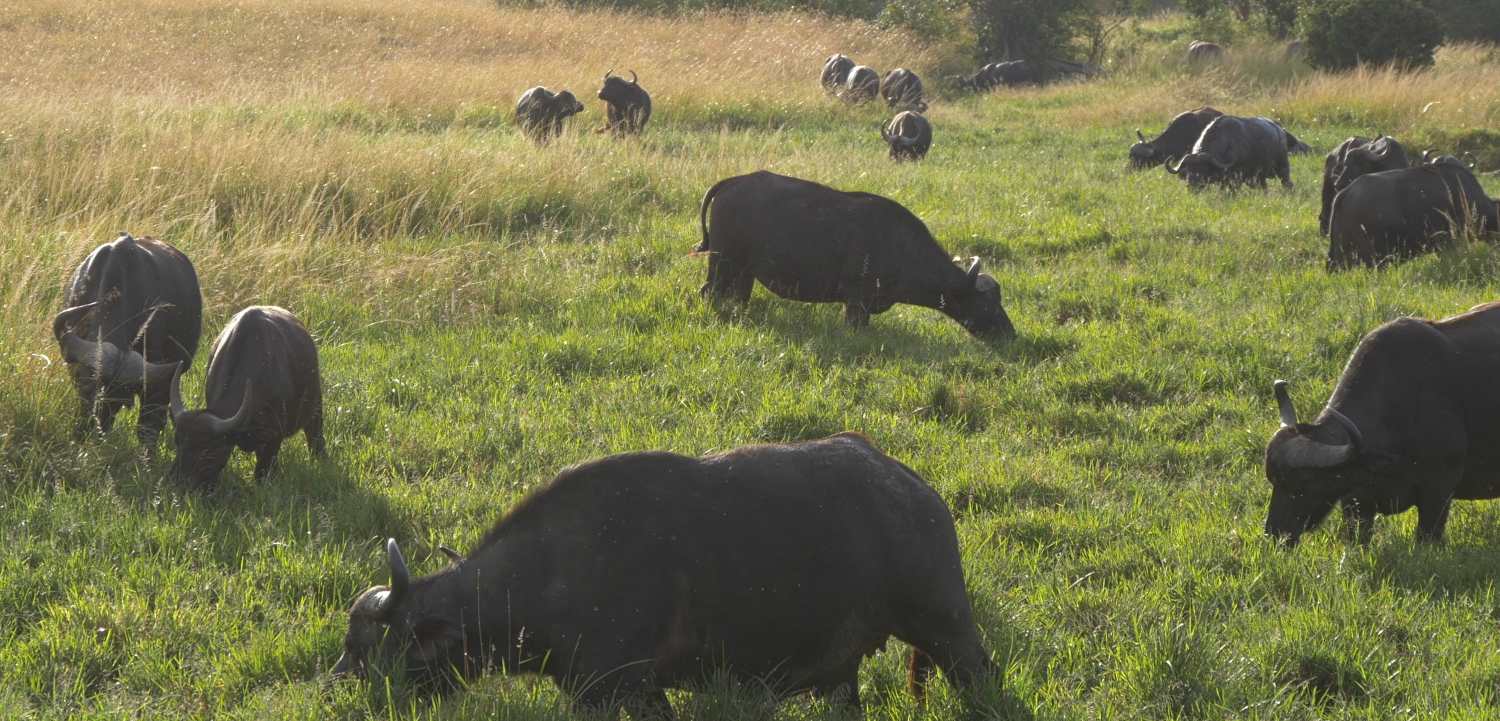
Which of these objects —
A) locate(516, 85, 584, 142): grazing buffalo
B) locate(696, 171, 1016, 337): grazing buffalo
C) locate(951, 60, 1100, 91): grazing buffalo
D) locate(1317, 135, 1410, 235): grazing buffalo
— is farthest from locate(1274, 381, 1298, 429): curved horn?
locate(951, 60, 1100, 91): grazing buffalo

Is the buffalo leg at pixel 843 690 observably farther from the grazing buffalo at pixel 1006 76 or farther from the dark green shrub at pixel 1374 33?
the grazing buffalo at pixel 1006 76

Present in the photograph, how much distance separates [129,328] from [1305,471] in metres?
5.76

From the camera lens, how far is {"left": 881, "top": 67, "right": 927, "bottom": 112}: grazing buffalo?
27062 millimetres

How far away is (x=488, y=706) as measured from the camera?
3.96m

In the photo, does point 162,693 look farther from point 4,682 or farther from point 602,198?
point 602,198

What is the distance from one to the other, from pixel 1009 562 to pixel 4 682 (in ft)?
11.9

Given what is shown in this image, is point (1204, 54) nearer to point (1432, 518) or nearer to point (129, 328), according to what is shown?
point (1432, 518)

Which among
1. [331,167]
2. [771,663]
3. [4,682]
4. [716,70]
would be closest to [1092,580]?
[771,663]

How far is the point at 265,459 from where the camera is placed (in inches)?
253

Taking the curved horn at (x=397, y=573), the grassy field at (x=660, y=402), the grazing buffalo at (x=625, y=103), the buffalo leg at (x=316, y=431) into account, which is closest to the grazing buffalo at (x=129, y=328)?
the grassy field at (x=660, y=402)

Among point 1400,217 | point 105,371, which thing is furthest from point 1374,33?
point 105,371

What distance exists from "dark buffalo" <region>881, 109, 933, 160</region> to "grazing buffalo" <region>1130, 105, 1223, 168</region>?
288 centimetres

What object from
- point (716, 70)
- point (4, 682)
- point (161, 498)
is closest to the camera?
point (4, 682)

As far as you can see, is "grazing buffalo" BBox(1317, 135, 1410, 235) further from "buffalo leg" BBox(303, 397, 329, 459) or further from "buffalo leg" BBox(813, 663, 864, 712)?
"buffalo leg" BBox(813, 663, 864, 712)
